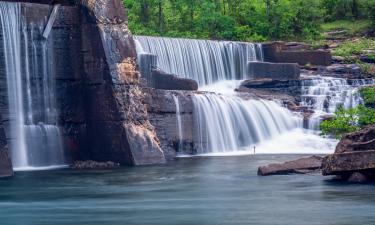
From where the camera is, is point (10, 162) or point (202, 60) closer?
point (10, 162)

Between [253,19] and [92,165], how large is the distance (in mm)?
31833

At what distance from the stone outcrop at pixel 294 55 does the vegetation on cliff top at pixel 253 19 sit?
7.60m

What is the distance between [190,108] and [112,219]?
844 inches

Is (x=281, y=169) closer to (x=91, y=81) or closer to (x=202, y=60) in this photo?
(x=91, y=81)

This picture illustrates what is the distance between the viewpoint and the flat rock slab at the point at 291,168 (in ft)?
109

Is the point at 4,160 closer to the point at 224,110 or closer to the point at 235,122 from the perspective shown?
the point at 224,110

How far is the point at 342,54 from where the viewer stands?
57.6 metres

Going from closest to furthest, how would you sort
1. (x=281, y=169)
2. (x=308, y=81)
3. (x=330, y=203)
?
(x=330, y=203) < (x=281, y=169) < (x=308, y=81)

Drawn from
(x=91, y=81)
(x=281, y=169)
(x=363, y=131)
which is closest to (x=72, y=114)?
(x=91, y=81)

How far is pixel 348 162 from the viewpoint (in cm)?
2905

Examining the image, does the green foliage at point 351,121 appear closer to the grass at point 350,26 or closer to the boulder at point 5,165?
the boulder at point 5,165

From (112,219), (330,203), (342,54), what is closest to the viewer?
(112,219)

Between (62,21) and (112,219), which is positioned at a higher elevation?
(62,21)

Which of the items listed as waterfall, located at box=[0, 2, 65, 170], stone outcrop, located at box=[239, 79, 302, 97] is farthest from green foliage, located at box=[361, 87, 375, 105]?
waterfall, located at box=[0, 2, 65, 170]
